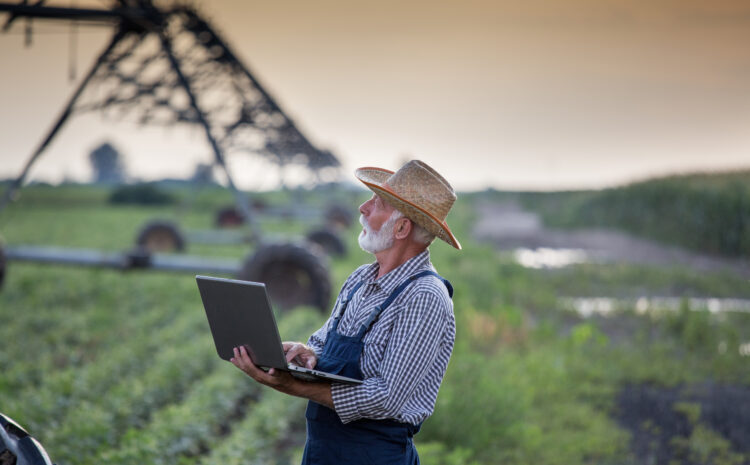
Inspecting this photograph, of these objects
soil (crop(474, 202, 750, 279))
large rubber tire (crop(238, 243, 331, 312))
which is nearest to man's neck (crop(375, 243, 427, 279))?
large rubber tire (crop(238, 243, 331, 312))

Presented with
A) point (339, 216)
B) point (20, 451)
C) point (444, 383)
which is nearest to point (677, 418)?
point (444, 383)

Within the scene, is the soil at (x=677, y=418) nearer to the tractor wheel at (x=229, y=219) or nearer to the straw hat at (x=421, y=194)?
the straw hat at (x=421, y=194)

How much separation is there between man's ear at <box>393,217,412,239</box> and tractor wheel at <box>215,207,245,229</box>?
2267 cm

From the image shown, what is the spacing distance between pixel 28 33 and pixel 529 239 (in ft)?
72.9

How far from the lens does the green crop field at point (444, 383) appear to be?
4.70 metres

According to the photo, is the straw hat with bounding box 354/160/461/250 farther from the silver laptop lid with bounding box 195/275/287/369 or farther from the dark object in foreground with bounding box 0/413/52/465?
the dark object in foreground with bounding box 0/413/52/465

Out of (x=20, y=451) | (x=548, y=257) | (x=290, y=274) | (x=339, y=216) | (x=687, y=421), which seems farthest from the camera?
(x=339, y=216)

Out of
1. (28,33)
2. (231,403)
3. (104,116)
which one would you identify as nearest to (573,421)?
(231,403)

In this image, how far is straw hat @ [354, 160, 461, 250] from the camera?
7.98 feet

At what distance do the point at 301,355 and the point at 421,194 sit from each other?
70 cm

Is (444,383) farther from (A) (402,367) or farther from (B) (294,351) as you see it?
(A) (402,367)

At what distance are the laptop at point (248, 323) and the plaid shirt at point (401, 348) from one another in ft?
0.27

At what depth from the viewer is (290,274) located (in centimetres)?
866

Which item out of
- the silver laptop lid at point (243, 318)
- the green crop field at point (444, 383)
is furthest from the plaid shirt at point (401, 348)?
the green crop field at point (444, 383)
